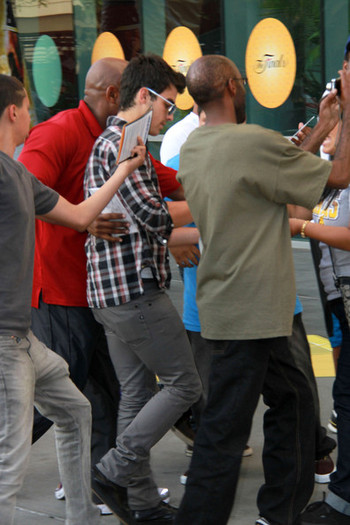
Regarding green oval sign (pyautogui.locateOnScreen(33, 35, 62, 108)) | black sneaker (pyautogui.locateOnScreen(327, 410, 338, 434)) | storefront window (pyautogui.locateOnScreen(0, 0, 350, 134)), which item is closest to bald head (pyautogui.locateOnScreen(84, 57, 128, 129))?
black sneaker (pyautogui.locateOnScreen(327, 410, 338, 434))

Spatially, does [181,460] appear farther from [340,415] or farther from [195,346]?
[340,415]

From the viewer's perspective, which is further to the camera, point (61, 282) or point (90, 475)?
point (61, 282)

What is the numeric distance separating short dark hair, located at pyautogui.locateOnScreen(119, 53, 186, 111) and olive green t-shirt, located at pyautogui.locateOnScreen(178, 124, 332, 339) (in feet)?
1.83

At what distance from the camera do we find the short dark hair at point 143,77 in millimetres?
3697

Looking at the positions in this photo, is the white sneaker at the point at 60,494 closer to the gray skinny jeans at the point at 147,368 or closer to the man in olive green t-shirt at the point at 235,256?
the gray skinny jeans at the point at 147,368

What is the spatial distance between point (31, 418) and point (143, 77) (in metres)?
1.45

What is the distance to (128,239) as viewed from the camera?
3.59 m

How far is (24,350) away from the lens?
3.16 m

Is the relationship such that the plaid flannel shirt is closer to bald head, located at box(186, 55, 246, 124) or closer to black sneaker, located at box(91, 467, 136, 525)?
bald head, located at box(186, 55, 246, 124)

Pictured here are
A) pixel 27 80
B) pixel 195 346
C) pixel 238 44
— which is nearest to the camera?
pixel 195 346

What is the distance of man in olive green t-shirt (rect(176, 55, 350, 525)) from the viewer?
10.2ft

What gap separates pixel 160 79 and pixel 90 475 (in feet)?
5.33

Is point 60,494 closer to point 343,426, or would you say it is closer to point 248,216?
point 343,426

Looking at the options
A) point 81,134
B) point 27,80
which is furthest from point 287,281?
point 27,80
